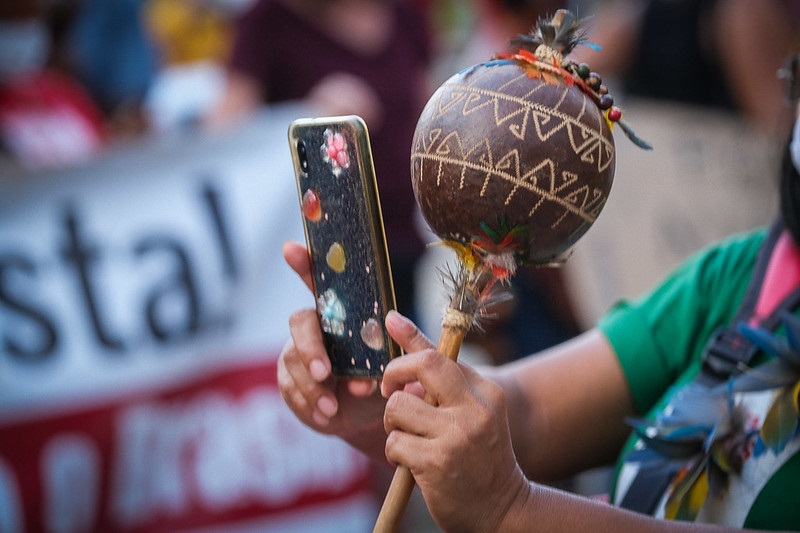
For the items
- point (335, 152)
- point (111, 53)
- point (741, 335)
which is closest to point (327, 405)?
point (335, 152)

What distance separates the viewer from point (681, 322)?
1615mm

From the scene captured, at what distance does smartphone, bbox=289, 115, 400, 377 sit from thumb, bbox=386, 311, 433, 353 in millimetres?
77

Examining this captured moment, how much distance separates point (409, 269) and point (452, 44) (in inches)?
202

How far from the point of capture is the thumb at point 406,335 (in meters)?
1.20

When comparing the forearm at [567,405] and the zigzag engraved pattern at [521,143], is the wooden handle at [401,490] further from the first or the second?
the forearm at [567,405]

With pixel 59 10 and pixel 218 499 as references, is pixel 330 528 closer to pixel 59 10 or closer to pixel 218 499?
pixel 218 499

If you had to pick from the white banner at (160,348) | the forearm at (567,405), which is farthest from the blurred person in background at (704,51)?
the forearm at (567,405)

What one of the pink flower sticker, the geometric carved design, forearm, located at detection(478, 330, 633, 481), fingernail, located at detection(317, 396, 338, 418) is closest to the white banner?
forearm, located at detection(478, 330, 633, 481)

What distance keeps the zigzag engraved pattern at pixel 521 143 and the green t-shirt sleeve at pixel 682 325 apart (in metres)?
0.52

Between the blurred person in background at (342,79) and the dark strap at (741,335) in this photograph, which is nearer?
the dark strap at (741,335)

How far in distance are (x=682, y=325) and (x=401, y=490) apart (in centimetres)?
66

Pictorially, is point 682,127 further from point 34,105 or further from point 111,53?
point 111,53

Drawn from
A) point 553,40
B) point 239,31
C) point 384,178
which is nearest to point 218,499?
point 384,178

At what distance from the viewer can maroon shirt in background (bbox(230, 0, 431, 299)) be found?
345 cm
